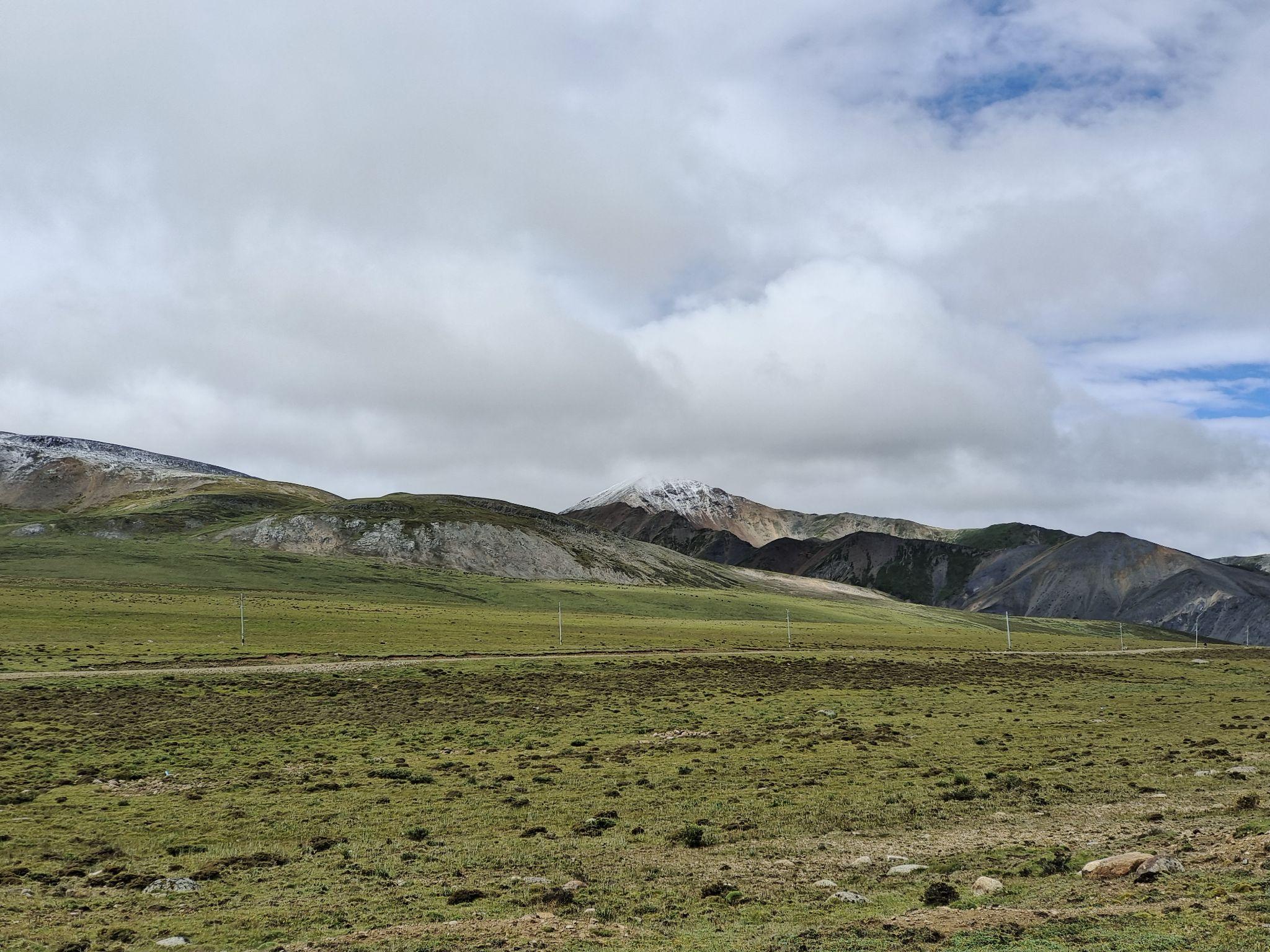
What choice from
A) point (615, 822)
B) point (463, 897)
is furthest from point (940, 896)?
point (615, 822)

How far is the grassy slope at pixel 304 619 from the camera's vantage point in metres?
83.5

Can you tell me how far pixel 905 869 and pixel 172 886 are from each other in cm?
1541

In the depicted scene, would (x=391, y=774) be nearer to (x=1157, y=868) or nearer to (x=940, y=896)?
(x=940, y=896)

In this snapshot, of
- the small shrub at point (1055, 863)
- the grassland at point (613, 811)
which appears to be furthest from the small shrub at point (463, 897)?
the small shrub at point (1055, 863)

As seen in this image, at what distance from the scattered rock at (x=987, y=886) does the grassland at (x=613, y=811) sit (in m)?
0.27

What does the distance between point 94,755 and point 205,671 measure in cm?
3203

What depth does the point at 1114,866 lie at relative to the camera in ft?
53.6

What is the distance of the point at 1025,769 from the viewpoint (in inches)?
1177

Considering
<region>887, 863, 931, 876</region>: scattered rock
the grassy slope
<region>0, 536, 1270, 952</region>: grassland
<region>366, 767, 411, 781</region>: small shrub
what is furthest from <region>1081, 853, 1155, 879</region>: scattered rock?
the grassy slope

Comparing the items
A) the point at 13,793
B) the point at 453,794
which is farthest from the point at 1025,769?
the point at 13,793

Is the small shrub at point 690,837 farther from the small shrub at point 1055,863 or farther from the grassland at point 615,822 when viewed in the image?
the small shrub at point 1055,863

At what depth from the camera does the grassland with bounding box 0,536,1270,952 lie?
48.3ft

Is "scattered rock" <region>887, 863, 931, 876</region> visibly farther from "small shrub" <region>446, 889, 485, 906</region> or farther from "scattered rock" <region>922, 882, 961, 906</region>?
"small shrub" <region>446, 889, 485, 906</region>

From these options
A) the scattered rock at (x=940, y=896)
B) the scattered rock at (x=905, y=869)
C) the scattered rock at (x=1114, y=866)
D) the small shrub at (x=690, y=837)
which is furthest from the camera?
the small shrub at (x=690, y=837)
